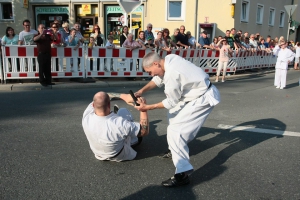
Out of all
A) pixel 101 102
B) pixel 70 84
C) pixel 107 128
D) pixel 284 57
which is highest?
pixel 284 57

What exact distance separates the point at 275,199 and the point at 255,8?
77.0 feet

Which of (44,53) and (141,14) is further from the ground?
(141,14)

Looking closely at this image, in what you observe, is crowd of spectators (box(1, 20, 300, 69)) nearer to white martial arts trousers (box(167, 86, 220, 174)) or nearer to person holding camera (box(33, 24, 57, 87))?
person holding camera (box(33, 24, 57, 87))

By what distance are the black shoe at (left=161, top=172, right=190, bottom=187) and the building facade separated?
59.9 ft

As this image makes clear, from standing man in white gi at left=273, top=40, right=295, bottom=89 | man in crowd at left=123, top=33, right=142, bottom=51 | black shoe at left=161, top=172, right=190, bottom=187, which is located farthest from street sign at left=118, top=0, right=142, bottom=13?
black shoe at left=161, top=172, right=190, bottom=187

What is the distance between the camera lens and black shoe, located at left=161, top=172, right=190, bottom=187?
3338 millimetres

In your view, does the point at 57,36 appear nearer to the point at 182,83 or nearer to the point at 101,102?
the point at 101,102

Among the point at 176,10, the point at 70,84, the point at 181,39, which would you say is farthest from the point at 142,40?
the point at 176,10

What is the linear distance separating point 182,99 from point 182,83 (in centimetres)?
30

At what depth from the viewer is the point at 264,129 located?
556 centimetres

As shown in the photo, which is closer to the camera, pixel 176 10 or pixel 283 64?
pixel 283 64

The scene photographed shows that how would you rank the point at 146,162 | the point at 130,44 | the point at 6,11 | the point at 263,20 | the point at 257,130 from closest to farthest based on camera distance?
the point at 146,162 < the point at 257,130 < the point at 130,44 < the point at 6,11 < the point at 263,20

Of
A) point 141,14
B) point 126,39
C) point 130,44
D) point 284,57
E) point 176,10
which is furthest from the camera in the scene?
point 141,14

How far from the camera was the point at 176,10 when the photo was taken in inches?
839
